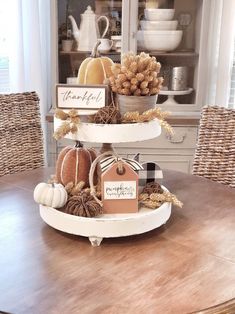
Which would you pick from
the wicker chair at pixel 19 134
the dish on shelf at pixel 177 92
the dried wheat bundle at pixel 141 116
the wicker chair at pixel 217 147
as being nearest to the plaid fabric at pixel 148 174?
the dried wheat bundle at pixel 141 116

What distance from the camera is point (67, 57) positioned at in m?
2.73

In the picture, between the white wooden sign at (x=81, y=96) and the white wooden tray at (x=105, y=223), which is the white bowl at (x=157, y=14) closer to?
the white wooden sign at (x=81, y=96)

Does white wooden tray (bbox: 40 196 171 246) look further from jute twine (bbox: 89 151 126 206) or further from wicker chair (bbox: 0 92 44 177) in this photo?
wicker chair (bbox: 0 92 44 177)

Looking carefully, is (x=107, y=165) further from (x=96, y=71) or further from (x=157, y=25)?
(x=157, y=25)

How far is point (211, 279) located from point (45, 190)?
49cm

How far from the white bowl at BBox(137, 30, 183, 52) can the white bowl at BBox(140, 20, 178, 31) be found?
0.07 feet

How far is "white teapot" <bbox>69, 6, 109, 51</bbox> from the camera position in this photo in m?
2.72

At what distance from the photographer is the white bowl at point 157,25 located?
105 inches

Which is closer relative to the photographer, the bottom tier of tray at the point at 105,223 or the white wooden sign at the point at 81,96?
the bottom tier of tray at the point at 105,223

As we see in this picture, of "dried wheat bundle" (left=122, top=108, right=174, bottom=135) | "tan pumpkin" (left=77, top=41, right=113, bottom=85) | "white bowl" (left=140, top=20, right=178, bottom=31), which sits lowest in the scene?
"dried wheat bundle" (left=122, top=108, right=174, bottom=135)

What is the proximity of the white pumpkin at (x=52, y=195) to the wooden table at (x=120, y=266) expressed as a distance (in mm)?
85

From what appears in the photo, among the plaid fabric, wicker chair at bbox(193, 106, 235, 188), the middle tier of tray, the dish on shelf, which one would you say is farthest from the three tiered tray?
the dish on shelf

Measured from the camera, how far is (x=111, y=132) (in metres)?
1.19

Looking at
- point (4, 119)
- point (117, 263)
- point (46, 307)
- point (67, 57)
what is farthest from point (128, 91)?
point (67, 57)
